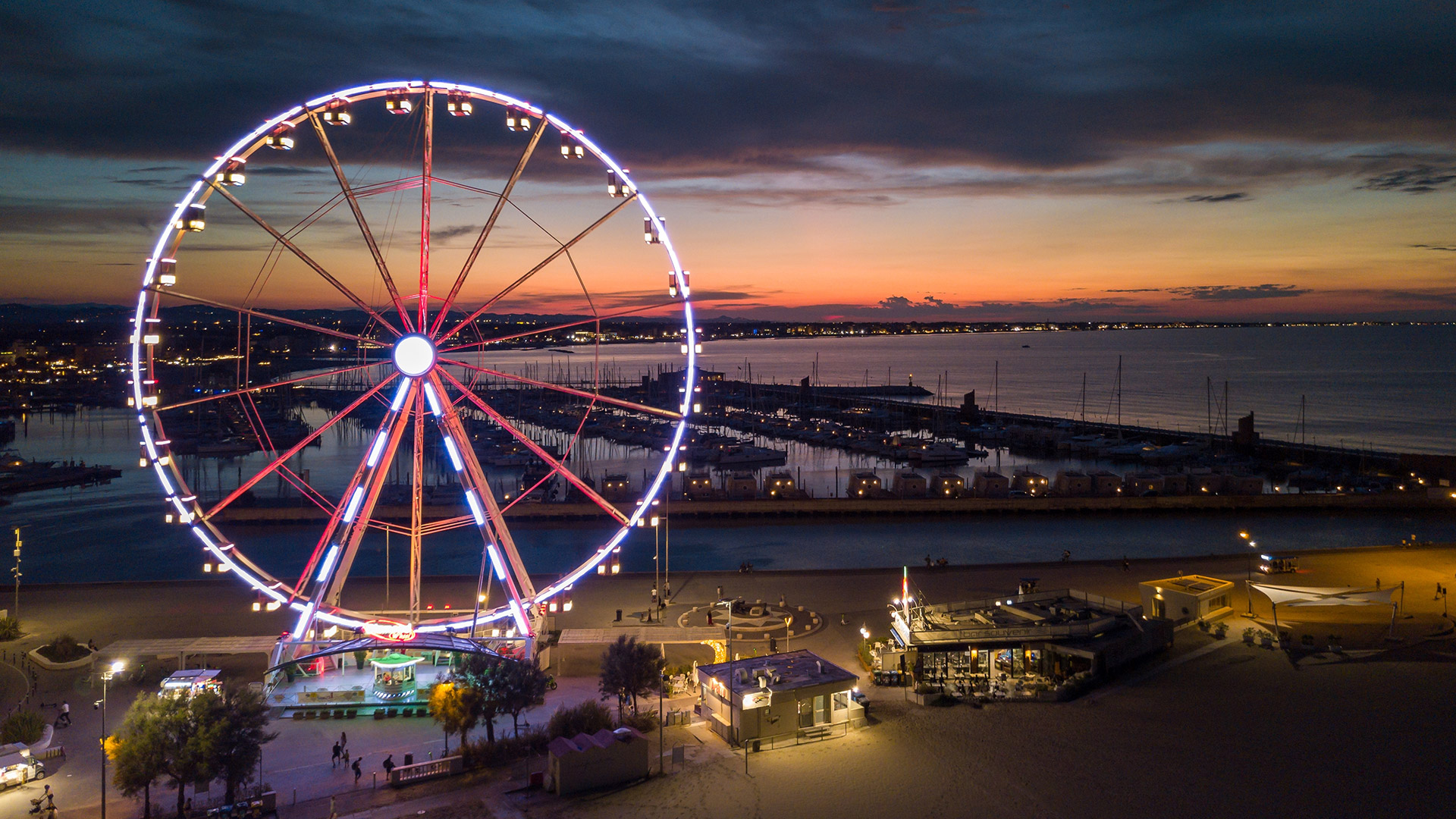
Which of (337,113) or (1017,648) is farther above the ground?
(337,113)

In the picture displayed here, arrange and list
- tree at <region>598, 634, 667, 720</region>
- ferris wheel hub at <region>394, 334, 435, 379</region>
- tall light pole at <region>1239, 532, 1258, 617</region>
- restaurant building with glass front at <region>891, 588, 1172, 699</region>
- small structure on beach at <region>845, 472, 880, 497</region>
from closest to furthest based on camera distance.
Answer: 1. ferris wheel hub at <region>394, 334, 435, 379</region>
2. tree at <region>598, 634, 667, 720</region>
3. restaurant building with glass front at <region>891, 588, 1172, 699</region>
4. tall light pole at <region>1239, 532, 1258, 617</region>
5. small structure on beach at <region>845, 472, 880, 497</region>

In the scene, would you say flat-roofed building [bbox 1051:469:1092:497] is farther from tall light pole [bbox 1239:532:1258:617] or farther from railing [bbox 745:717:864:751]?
railing [bbox 745:717:864:751]

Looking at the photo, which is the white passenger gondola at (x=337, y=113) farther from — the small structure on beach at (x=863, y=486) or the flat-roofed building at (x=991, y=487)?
the flat-roofed building at (x=991, y=487)

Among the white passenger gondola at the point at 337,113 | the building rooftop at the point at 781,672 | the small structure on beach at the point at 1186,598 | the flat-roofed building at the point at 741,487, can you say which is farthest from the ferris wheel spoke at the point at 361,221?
the flat-roofed building at the point at 741,487

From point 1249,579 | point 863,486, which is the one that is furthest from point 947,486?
point 1249,579

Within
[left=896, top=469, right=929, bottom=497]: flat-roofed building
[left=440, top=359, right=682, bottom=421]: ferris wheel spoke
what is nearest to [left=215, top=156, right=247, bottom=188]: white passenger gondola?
[left=440, top=359, right=682, bottom=421]: ferris wheel spoke

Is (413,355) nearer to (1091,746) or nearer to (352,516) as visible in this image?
(352,516)

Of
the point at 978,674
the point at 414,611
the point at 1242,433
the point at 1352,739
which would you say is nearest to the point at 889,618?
the point at 978,674
